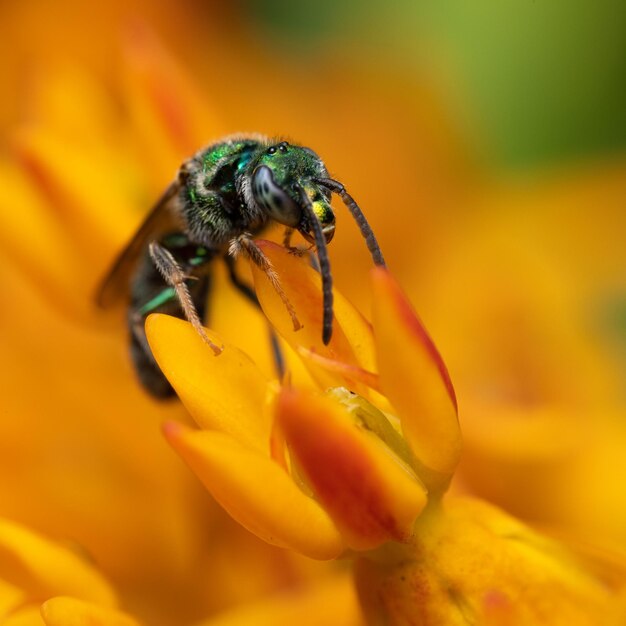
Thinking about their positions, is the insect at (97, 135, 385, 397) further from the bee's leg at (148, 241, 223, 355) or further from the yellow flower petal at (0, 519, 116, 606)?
the yellow flower petal at (0, 519, 116, 606)

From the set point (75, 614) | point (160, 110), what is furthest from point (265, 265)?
point (160, 110)

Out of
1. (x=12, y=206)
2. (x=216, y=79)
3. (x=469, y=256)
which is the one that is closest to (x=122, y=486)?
(x=12, y=206)

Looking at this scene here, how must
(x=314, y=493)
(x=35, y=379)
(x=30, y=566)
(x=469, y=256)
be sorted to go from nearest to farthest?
(x=314, y=493) < (x=30, y=566) < (x=35, y=379) < (x=469, y=256)

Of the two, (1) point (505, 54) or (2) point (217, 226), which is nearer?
(2) point (217, 226)

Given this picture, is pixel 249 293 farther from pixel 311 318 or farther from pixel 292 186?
pixel 311 318

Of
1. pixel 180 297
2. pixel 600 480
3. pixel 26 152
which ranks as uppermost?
pixel 26 152

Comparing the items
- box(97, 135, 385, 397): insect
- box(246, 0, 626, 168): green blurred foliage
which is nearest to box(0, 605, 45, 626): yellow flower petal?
box(97, 135, 385, 397): insect

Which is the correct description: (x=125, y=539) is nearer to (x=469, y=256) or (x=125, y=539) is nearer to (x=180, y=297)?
(x=180, y=297)
